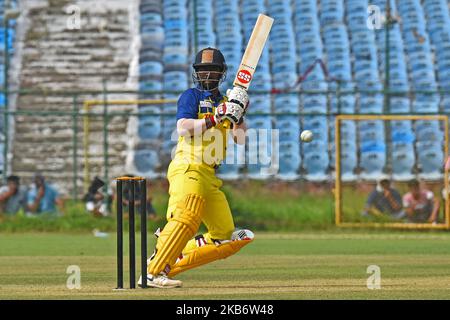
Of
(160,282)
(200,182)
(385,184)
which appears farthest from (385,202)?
(160,282)

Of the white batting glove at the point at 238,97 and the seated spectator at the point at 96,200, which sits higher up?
the white batting glove at the point at 238,97

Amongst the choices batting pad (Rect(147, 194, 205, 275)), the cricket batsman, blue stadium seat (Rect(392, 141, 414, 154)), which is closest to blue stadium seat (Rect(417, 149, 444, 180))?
blue stadium seat (Rect(392, 141, 414, 154))

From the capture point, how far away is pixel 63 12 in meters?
32.3

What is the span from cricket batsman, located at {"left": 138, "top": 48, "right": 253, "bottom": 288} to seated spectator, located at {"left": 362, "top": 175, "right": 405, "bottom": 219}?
12.8 metres

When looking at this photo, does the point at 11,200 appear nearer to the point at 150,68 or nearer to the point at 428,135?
the point at 150,68

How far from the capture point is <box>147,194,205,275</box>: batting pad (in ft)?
37.2

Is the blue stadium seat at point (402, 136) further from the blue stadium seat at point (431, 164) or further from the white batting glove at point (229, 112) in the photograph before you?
the white batting glove at point (229, 112)

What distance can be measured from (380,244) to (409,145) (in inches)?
272

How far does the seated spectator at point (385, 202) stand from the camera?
24.4 meters

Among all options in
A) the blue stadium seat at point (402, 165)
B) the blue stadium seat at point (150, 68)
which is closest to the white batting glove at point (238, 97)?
the blue stadium seat at point (402, 165)

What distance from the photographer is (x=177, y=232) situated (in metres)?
11.3

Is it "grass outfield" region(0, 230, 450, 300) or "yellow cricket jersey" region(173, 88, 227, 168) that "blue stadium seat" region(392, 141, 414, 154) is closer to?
"grass outfield" region(0, 230, 450, 300)

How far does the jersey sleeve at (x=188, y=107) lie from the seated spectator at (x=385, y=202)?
43.0 ft
